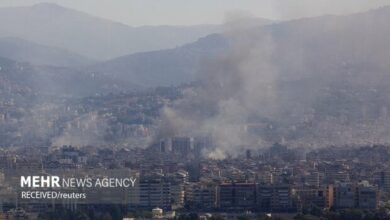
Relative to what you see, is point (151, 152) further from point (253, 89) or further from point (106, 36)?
point (106, 36)

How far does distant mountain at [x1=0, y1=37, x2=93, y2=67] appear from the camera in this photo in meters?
131

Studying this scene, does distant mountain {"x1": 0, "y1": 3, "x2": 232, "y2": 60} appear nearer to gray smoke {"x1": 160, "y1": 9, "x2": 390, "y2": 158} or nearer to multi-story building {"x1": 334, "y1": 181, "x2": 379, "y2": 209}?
gray smoke {"x1": 160, "y1": 9, "x2": 390, "y2": 158}

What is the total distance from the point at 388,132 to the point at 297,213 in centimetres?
3741

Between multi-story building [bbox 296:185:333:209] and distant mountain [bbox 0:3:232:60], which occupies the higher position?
distant mountain [bbox 0:3:232:60]

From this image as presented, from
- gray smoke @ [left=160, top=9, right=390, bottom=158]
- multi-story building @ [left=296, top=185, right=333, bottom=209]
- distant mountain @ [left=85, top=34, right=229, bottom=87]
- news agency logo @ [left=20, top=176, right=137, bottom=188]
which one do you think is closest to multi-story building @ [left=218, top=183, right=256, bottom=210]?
multi-story building @ [left=296, top=185, right=333, bottom=209]

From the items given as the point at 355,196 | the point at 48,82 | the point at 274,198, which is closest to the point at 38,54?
the point at 48,82

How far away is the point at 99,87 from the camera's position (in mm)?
103812

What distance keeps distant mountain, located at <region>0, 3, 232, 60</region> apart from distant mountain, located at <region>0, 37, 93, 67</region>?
564 inches

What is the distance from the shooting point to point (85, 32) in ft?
562

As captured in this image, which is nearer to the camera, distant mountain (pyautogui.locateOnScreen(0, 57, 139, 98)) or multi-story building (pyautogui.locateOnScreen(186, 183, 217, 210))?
multi-story building (pyautogui.locateOnScreen(186, 183, 217, 210))

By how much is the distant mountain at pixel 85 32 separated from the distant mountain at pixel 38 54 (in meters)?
14.3

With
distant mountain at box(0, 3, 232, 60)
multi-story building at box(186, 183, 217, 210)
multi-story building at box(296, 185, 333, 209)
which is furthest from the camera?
distant mountain at box(0, 3, 232, 60)

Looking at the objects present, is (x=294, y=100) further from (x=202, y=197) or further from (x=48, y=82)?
(x=202, y=197)

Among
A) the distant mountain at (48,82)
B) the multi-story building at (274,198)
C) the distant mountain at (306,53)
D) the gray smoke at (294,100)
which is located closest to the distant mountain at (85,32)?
the distant mountain at (306,53)
